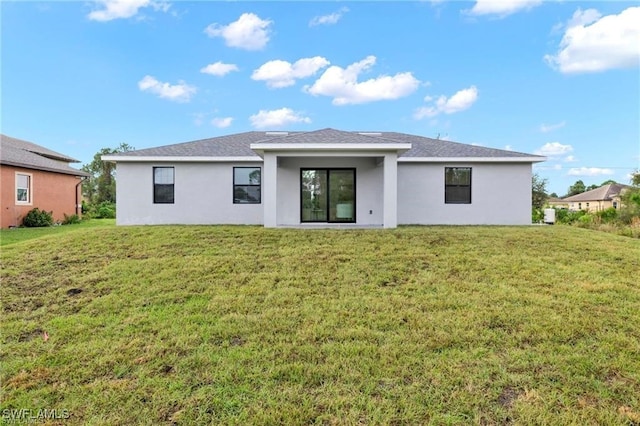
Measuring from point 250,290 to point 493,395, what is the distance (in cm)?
398

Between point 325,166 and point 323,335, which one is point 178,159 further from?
point 323,335

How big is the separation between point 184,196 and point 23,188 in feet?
36.4

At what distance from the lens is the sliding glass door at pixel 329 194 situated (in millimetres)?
13383

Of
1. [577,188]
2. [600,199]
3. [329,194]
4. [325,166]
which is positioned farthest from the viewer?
[577,188]

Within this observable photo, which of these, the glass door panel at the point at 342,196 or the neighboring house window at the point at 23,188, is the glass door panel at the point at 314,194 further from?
the neighboring house window at the point at 23,188

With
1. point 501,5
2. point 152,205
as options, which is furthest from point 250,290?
point 501,5

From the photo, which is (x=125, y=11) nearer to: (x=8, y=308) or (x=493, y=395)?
(x=8, y=308)

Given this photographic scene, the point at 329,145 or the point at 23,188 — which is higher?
the point at 329,145

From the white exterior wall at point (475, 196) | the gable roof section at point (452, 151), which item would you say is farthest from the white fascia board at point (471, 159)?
the white exterior wall at point (475, 196)

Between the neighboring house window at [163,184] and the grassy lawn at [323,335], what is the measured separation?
535 cm

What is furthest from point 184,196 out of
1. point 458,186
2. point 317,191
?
point 458,186

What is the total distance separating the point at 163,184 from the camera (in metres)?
13.5

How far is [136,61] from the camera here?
16.0 m

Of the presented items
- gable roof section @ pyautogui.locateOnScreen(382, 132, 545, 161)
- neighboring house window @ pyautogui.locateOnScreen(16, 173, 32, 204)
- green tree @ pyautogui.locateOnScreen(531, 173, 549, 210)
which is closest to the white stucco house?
gable roof section @ pyautogui.locateOnScreen(382, 132, 545, 161)
